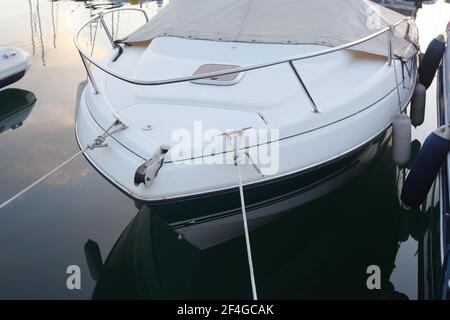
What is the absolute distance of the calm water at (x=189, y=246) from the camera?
10.9 feet

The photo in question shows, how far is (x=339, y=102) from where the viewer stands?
131 inches

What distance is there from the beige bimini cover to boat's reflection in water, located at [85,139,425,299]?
4.48 feet

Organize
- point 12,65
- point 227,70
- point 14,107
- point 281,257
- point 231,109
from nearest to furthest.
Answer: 1. point 227,70
2. point 231,109
3. point 281,257
4. point 14,107
5. point 12,65

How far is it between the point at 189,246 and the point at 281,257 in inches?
27.4

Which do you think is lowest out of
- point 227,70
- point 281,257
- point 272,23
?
point 281,257

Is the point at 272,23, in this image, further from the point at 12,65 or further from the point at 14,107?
the point at 12,65

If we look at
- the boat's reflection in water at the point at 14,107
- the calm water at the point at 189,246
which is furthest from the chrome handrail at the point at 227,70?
the boat's reflection in water at the point at 14,107

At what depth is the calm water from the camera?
3312 mm

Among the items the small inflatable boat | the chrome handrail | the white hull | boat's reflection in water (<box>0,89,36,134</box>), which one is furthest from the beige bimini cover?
the small inflatable boat

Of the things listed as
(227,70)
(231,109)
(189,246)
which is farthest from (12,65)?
(227,70)

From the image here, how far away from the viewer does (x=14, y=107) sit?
6359 mm

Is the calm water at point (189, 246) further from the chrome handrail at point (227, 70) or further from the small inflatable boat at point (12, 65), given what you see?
the small inflatable boat at point (12, 65)

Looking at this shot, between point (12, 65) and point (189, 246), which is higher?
point (12, 65)

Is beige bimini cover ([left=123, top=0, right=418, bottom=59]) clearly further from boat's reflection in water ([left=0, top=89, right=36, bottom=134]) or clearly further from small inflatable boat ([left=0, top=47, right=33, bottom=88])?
small inflatable boat ([left=0, top=47, right=33, bottom=88])
